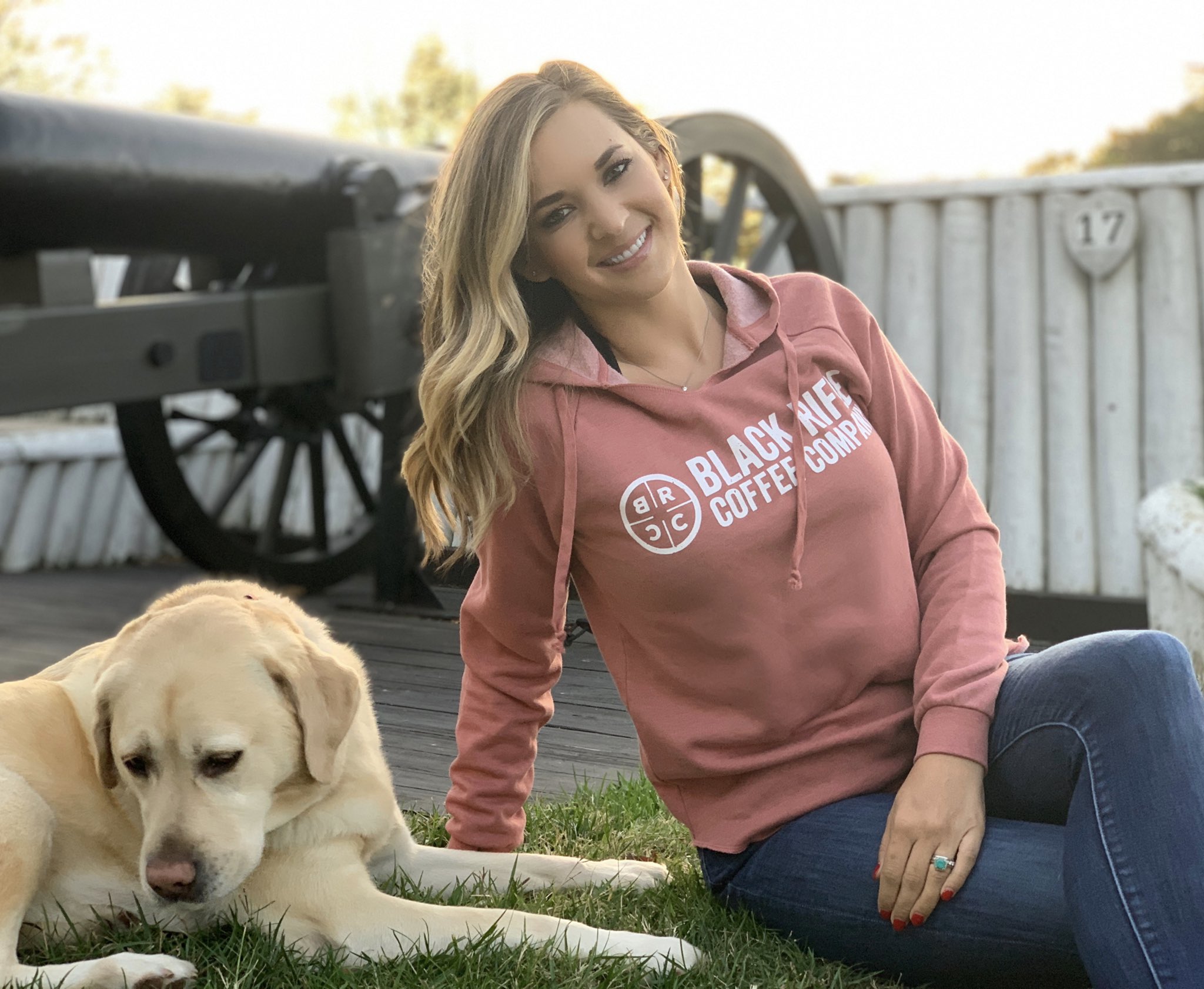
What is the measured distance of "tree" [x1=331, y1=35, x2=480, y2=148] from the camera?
2266cm

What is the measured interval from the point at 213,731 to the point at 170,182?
9.69 ft

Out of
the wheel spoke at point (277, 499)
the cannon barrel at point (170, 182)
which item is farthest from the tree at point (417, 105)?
the cannon barrel at point (170, 182)

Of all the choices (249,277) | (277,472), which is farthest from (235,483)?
(249,277)

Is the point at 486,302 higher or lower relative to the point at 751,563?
higher

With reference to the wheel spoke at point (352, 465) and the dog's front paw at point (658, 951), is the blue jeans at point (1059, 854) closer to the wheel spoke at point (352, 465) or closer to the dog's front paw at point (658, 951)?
the dog's front paw at point (658, 951)

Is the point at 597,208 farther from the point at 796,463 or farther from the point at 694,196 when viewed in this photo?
the point at 694,196

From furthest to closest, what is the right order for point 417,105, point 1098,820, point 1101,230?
point 417,105
point 1101,230
point 1098,820

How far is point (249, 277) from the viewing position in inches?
199

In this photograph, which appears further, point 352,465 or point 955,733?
point 352,465

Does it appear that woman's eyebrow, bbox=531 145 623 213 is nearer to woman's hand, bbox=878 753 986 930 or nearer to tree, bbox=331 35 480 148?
woman's hand, bbox=878 753 986 930

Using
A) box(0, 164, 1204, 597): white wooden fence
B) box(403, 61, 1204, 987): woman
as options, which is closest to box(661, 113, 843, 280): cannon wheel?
box(0, 164, 1204, 597): white wooden fence

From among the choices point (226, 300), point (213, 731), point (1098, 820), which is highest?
point (226, 300)

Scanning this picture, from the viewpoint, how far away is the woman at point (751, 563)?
1.88m

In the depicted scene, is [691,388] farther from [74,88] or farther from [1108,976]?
[74,88]
